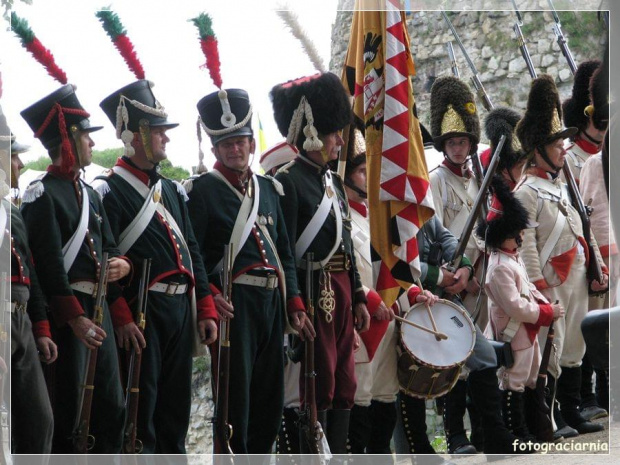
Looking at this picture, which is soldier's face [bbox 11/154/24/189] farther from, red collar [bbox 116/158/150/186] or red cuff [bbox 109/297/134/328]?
red cuff [bbox 109/297/134/328]

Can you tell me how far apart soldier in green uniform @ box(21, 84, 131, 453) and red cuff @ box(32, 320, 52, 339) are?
12 centimetres

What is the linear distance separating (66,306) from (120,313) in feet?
1.02

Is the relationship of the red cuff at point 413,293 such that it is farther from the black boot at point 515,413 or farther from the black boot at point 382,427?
the black boot at point 515,413

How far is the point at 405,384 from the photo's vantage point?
6066 millimetres

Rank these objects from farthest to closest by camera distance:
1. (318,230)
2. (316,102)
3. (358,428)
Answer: (358,428)
(316,102)
(318,230)

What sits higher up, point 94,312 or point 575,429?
point 94,312

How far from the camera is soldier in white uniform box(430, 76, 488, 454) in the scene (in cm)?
722

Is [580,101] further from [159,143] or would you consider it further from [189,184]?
[159,143]

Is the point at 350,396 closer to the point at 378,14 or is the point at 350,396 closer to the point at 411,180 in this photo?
the point at 411,180

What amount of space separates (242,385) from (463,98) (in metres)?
3.11

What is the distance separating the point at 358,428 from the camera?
237 inches

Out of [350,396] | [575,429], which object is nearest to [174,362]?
[350,396]

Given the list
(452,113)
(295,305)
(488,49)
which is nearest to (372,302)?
(295,305)

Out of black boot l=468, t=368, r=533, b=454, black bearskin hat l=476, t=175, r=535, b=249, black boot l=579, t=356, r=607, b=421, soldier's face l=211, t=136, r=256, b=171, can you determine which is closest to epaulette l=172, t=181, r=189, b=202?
soldier's face l=211, t=136, r=256, b=171
